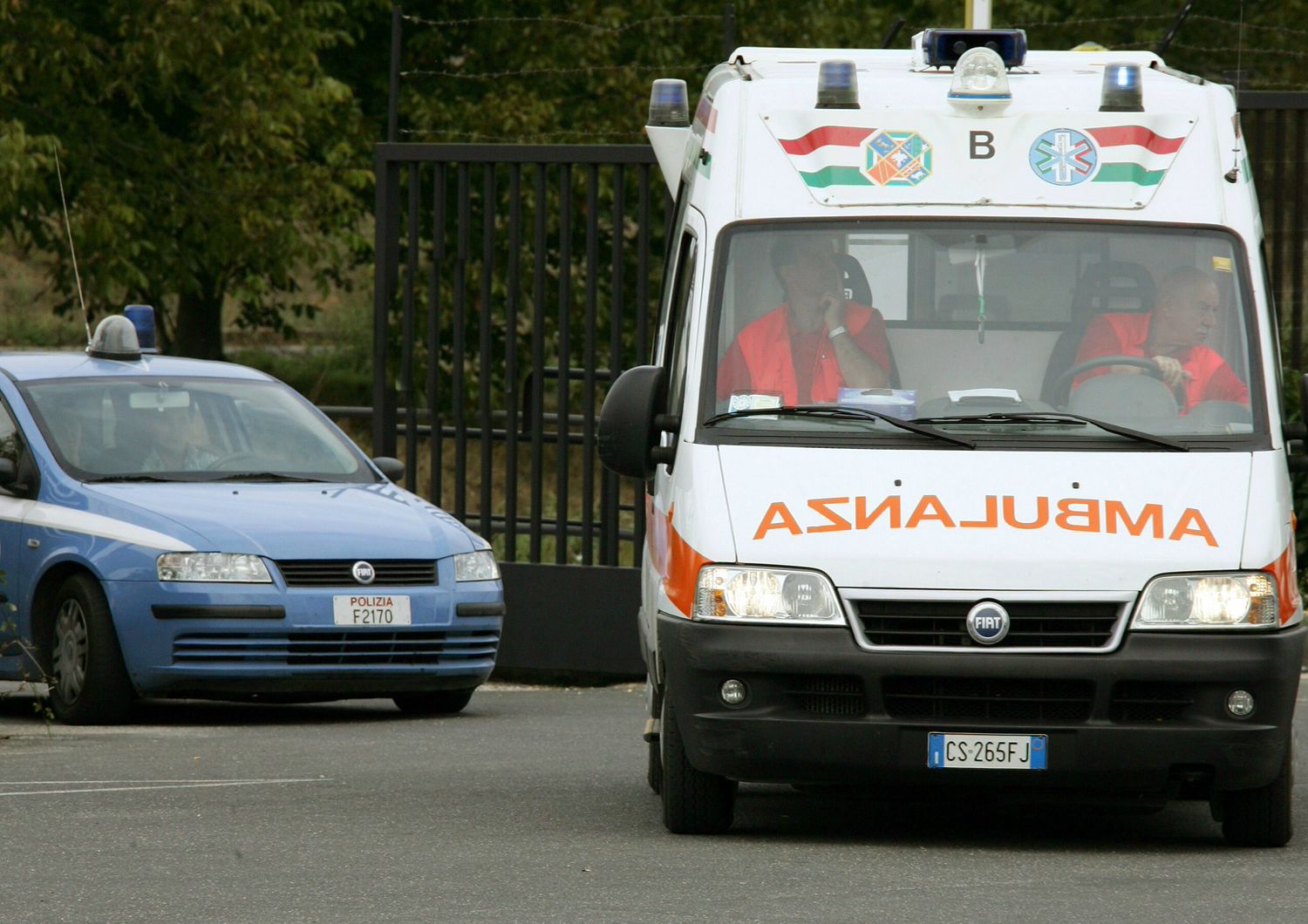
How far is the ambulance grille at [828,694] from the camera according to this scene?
7.46 metres

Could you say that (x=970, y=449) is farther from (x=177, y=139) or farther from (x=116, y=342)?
(x=177, y=139)

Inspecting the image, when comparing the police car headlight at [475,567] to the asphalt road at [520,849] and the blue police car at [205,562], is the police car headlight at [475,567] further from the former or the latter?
the asphalt road at [520,849]

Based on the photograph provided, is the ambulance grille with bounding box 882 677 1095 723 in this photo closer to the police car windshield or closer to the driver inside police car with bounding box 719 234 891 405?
the driver inside police car with bounding box 719 234 891 405

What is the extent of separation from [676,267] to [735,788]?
6.29 feet

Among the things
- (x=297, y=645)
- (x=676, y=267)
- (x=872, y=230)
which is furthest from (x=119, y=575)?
(x=872, y=230)

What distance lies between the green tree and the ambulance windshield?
54.8 ft

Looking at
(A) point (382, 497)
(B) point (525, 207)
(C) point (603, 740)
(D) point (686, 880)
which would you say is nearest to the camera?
(D) point (686, 880)

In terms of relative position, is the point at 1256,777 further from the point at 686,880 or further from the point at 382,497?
the point at 382,497

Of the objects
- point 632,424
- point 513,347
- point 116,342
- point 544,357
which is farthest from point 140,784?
point 513,347

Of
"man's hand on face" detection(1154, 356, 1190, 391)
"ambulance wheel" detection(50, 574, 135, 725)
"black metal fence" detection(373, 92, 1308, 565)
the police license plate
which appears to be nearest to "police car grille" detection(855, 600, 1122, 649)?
"man's hand on face" detection(1154, 356, 1190, 391)

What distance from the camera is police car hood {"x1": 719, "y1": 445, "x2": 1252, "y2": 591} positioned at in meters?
7.39

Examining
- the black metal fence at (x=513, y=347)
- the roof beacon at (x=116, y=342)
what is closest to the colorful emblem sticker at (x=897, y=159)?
the black metal fence at (x=513, y=347)

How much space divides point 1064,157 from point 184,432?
533cm

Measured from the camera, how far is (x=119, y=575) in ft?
36.7
